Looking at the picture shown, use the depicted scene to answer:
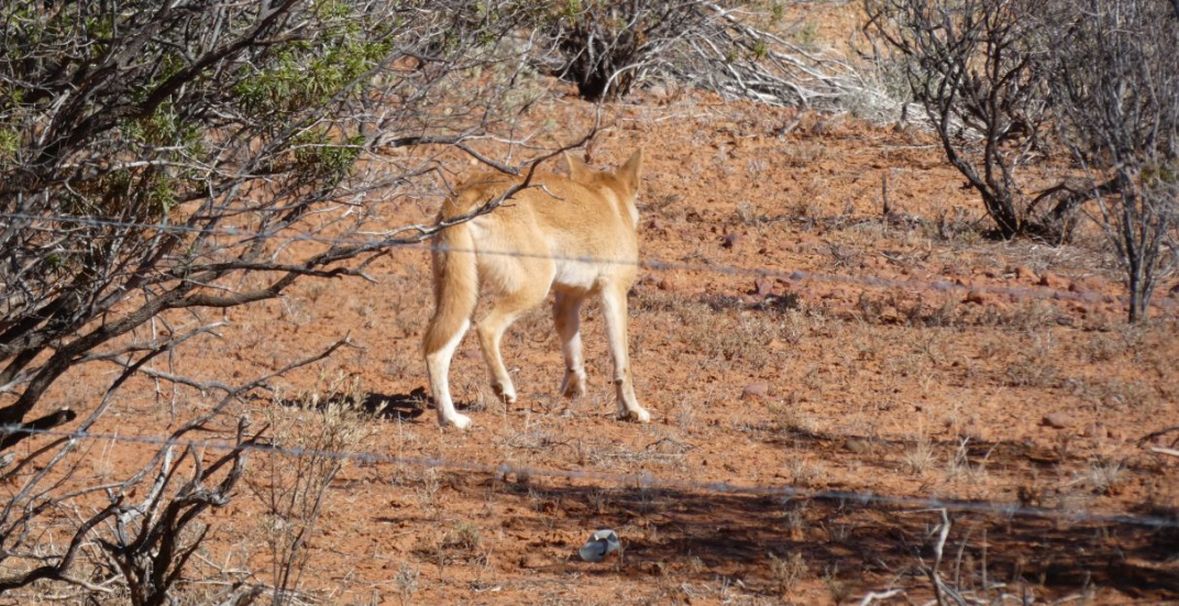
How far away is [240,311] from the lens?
1259 centimetres

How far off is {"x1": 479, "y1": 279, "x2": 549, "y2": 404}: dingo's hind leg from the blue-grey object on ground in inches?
90.5

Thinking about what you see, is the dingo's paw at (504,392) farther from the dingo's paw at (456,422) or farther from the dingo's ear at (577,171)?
the dingo's ear at (577,171)

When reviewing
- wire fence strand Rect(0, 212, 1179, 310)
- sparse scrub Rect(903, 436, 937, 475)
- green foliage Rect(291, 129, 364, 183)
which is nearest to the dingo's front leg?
wire fence strand Rect(0, 212, 1179, 310)

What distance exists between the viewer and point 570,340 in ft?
32.9

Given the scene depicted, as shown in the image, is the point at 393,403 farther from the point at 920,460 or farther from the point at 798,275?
the point at 798,275

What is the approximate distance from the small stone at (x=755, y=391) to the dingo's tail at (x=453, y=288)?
2075mm

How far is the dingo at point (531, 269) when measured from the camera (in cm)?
920

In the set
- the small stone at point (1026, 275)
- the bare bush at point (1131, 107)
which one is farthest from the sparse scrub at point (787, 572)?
the small stone at point (1026, 275)

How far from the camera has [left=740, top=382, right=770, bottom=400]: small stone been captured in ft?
33.5

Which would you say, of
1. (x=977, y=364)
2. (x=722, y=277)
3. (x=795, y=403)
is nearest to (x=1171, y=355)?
(x=977, y=364)

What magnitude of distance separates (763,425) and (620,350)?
101cm

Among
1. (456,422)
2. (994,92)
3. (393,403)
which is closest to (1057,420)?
(456,422)

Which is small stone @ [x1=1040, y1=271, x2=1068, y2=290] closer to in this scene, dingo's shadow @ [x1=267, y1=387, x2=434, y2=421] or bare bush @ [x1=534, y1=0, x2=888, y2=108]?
dingo's shadow @ [x1=267, y1=387, x2=434, y2=421]

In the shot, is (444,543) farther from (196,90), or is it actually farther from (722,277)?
(722,277)
